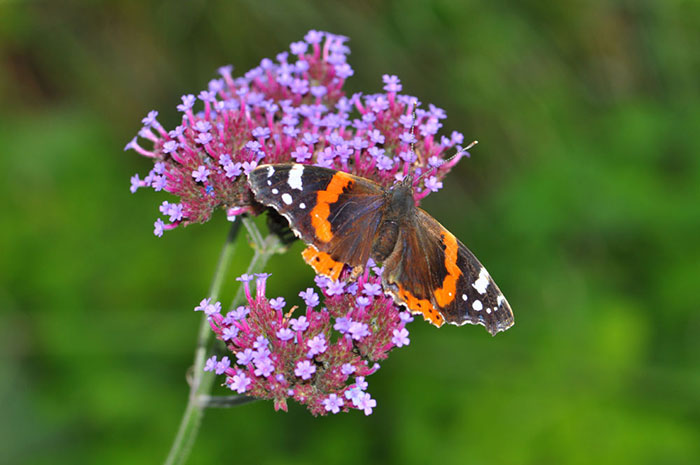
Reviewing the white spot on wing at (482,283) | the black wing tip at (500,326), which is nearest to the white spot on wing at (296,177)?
the white spot on wing at (482,283)

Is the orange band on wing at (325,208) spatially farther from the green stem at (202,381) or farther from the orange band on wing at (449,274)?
the orange band on wing at (449,274)

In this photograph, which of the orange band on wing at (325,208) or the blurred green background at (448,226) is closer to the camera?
the orange band on wing at (325,208)

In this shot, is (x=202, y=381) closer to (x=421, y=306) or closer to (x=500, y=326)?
(x=421, y=306)

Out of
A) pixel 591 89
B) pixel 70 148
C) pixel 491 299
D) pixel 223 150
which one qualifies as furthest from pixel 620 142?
pixel 70 148

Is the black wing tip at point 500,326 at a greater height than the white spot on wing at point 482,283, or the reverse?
the white spot on wing at point 482,283

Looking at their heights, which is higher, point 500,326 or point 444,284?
point 444,284

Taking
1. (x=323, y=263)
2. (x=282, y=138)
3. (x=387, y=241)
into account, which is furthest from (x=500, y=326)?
(x=282, y=138)

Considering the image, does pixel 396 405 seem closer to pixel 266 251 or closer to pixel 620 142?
pixel 266 251
